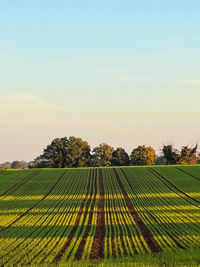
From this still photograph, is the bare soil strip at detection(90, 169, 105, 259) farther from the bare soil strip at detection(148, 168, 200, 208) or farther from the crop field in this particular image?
the bare soil strip at detection(148, 168, 200, 208)

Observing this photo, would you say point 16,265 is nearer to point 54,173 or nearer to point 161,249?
point 161,249

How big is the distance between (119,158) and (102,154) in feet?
23.0

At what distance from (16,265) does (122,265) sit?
24.0ft

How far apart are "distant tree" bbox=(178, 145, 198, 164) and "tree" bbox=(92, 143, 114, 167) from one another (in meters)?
27.6

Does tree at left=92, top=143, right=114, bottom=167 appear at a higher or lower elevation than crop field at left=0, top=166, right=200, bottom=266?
higher

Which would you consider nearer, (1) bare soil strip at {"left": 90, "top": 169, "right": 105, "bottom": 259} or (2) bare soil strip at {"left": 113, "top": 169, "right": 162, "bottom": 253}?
(1) bare soil strip at {"left": 90, "top": 169, "right": 105, "bottom": 259}

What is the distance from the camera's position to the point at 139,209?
154ft

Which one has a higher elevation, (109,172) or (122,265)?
(109,172)

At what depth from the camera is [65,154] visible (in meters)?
137

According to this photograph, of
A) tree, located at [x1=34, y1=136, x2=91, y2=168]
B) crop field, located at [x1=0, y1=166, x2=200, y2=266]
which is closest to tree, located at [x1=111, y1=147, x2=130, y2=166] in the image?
tree, located at [x1=34, y1=136, x2=91, y2=168]

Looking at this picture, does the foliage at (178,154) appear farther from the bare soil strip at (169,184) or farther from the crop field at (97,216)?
the crop field at (97,216)

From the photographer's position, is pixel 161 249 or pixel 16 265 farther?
pixel 161 249

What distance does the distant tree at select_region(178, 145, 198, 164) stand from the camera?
130 meters

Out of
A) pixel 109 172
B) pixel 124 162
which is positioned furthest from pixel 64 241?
pixel 124 162
